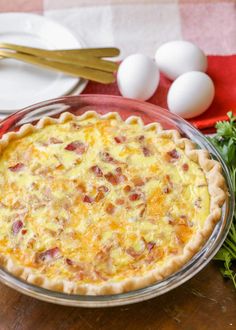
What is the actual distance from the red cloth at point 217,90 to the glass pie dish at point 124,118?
1.14ft

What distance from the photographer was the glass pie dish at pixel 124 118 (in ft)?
6.70

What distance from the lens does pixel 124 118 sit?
9.34ft

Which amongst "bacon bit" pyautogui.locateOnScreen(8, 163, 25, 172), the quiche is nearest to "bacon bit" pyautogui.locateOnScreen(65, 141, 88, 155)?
the quiche

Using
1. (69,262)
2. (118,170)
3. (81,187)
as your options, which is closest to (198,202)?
(118,170)

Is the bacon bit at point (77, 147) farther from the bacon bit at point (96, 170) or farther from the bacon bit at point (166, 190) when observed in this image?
the bacon bit at point (166, 190)

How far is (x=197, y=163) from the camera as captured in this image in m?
2.55

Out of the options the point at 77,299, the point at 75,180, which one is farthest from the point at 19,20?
the point at 77,299

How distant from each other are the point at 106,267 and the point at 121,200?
315 millimetres

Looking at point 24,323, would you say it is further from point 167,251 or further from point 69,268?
point 167,251

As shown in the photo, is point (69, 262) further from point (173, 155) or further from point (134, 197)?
point (173, 155)

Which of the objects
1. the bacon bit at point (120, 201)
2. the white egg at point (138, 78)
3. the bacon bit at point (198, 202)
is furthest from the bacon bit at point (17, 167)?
the white egg at point (138, 78)

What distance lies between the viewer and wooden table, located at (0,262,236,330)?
7.20ft

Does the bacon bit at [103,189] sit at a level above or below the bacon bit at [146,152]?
below

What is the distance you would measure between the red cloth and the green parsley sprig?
252 mm
